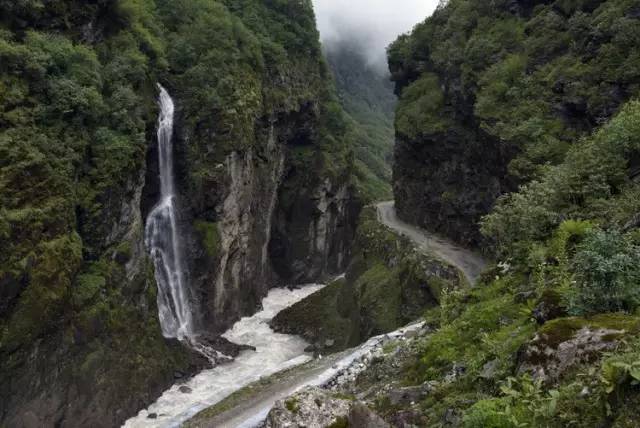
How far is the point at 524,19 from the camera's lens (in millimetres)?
35906

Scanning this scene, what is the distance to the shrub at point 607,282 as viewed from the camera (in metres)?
7.81

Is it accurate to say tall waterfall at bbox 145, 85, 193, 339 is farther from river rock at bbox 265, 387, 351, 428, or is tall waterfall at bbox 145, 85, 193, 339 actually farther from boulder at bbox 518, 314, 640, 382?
boulder at bbox 518, 314, 640, 382

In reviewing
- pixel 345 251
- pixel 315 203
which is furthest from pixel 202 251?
pixel 345 251

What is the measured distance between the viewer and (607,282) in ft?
25.8

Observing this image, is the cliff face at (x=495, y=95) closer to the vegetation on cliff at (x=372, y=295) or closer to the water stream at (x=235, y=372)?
the vegetation on cliff at (x=372, y=295)

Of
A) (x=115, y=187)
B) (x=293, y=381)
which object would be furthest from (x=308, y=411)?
(x=115, y=187)

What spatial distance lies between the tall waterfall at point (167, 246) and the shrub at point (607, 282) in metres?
30.4

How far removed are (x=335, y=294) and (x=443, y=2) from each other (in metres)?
29.2

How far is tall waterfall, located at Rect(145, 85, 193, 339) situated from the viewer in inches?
→ 1400

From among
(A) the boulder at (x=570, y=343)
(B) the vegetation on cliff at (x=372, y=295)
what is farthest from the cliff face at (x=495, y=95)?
(A) the boulder at (x=570, y=343)

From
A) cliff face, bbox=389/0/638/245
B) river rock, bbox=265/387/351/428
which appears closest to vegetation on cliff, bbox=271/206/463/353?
cliff face, bbox=389/0/638/245

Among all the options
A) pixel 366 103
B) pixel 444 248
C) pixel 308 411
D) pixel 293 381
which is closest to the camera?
pixel 308 411

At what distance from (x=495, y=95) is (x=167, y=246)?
24068mm

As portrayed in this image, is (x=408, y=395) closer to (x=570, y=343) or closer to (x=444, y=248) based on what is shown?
(x=570, y=343)
